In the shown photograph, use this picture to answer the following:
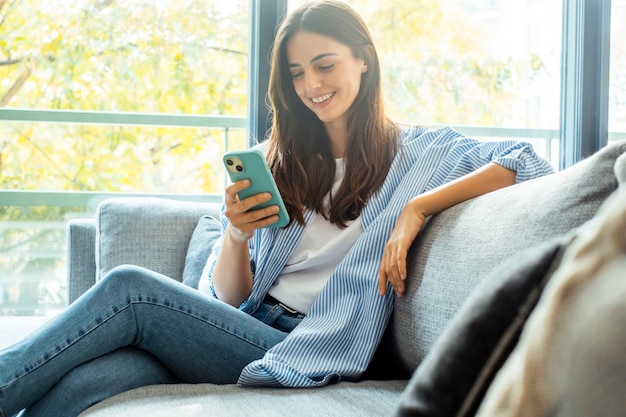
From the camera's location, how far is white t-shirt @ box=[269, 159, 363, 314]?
177 centimetres

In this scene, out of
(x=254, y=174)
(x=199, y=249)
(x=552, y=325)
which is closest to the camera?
(x=552, y=325)

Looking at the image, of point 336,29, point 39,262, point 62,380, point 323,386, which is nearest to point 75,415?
point 62,380

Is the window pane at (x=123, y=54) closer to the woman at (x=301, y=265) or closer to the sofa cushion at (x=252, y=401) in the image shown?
the woman at (x=301, y=265)

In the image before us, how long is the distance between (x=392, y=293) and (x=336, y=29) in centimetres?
71

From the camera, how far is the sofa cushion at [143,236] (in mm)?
2295

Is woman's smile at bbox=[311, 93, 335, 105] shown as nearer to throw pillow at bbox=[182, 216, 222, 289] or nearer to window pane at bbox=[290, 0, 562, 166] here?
throw pillow at bbox=[182, 216, 222, 289]

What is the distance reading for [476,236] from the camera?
4.51 feet

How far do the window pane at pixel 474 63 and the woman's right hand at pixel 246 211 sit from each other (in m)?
1.48

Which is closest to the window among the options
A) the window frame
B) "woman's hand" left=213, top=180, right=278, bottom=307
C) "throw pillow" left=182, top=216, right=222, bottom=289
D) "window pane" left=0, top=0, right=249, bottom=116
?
"window pane" left=0, top=0, right=249, bottom=116

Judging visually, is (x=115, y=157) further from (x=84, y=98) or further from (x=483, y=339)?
(x=483, y=339)

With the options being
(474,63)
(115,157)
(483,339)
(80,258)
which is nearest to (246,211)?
(80,258)

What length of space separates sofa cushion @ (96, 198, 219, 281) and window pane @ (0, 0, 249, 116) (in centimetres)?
73

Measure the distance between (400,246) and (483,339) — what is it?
1004mm

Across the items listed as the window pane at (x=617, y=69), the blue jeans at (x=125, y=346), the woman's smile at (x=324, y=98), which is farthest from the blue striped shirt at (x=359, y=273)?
the window pane at (x=617, y=69)
